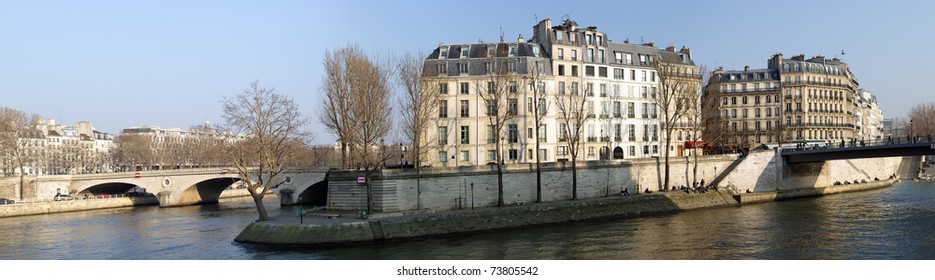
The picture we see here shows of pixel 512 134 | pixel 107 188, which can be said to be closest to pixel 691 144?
pixel 512 134

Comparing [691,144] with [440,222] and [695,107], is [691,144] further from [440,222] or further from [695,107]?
[440,222]

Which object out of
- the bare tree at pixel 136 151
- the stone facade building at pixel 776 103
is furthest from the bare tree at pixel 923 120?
the bare tree at pixel 136 151

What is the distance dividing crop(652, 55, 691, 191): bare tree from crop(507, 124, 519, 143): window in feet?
40.9

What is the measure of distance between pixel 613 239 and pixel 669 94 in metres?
36.4

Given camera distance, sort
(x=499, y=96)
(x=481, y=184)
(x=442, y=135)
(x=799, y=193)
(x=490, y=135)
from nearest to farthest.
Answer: (x=481, y=184) < (x=499, y=96) < (x=490, y=135) < (x=442, y=135) < (x=799, y=193)

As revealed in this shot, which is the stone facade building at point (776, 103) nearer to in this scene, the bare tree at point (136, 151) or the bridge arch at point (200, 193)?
the bridge arch at point (200, 193)

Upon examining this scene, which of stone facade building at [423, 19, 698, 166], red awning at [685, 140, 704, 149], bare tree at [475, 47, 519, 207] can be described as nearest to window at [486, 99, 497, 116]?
bare tree at [475, 47, 519, 207]

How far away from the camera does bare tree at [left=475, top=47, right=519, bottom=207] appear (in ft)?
168

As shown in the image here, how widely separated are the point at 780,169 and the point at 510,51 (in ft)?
88.4

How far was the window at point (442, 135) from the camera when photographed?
64750 mm

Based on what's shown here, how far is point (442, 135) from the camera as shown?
64.9m

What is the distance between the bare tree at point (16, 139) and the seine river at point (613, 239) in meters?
20.6

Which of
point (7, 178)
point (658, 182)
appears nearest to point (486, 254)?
point (658, 182)

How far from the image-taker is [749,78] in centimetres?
9856
